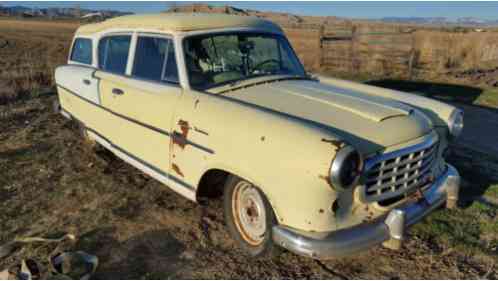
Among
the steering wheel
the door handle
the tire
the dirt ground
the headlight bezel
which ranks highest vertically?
the steering wheel

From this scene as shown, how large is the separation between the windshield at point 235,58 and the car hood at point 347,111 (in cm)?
25

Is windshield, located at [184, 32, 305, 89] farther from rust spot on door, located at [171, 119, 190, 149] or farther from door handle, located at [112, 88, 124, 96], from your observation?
door handle, located at [112, 88, 124, 96]

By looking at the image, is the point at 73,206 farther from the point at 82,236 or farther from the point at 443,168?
the point at 443,168

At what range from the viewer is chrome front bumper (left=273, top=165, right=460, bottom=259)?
2635 millimetres

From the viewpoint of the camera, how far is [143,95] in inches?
157

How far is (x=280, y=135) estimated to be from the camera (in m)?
2.79

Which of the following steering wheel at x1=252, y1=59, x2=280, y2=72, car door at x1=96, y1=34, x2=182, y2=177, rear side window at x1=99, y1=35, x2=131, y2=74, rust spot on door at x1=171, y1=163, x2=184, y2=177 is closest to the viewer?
rust spot on door at x1=171, y1=163, x2=184, y2=177

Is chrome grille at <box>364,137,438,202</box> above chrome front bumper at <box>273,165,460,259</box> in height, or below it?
above

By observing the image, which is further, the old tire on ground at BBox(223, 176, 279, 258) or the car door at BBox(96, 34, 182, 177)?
the car door at BBox(96, 34, 182, 177)

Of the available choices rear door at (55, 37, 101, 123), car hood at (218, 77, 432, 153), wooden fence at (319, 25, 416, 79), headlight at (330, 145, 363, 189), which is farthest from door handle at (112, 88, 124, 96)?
wooden fence at (319, 25, 416, 79)

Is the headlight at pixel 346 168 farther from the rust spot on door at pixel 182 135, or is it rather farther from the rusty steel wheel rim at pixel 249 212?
the rust spot on door at pixel 182 135

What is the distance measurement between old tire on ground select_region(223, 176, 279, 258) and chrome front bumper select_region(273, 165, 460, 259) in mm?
253

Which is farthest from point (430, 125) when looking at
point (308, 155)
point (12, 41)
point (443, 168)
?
point (12, 41)

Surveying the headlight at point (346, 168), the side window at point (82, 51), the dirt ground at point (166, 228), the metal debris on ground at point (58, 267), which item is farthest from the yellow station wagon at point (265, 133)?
the metal debris on ground at point (58, 267)
